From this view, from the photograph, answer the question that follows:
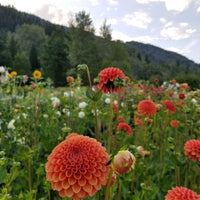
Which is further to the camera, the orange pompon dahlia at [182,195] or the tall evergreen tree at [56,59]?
the tall evergreen tree at [56,59]

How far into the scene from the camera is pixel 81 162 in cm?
53

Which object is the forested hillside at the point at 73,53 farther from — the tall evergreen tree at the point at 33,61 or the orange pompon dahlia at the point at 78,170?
the orange pompon dahlia at the point at 78,170

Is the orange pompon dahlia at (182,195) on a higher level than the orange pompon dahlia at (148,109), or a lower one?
lower

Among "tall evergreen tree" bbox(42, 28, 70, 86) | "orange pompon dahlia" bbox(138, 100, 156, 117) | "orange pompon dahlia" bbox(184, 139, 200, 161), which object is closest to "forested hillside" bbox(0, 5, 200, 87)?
"tall evergreen tree" bbox(42, 28, 70, 86)

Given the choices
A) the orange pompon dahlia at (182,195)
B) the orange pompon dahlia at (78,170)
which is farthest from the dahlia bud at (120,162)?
the orange pompon dahlia at (182,195)

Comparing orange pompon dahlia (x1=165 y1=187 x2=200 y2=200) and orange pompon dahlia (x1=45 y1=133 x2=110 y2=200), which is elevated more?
orange pompon dahlia (x1=45 y1=133 x2=110 y2=200)

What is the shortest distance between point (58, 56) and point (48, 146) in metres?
27.8

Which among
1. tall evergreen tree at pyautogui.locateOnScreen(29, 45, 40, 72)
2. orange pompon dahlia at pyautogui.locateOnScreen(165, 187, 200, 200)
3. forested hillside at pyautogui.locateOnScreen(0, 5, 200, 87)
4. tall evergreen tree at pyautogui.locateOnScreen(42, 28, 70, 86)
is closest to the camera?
orange pompon dahlia at pyautogui.locateOnScreen(165, 187, 200, 200)

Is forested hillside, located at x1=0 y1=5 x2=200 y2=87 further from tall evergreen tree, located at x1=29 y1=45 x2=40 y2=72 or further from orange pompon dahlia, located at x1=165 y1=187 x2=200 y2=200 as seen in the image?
orange pompon dahlia, located at x1=165 y1=187 x2=200 y2=200

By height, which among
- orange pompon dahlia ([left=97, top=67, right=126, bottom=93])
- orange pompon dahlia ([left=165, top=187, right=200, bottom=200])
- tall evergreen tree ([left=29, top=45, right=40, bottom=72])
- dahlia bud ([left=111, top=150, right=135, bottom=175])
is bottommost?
tall evergreen tree ([left=29, top=45, right=40, bottom=72])

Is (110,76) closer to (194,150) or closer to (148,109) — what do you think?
(194,150)

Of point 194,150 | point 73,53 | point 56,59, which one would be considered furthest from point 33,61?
point 194,150

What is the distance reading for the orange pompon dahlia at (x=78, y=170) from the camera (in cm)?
52

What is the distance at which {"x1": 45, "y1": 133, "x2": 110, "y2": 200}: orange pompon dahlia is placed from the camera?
515mm
